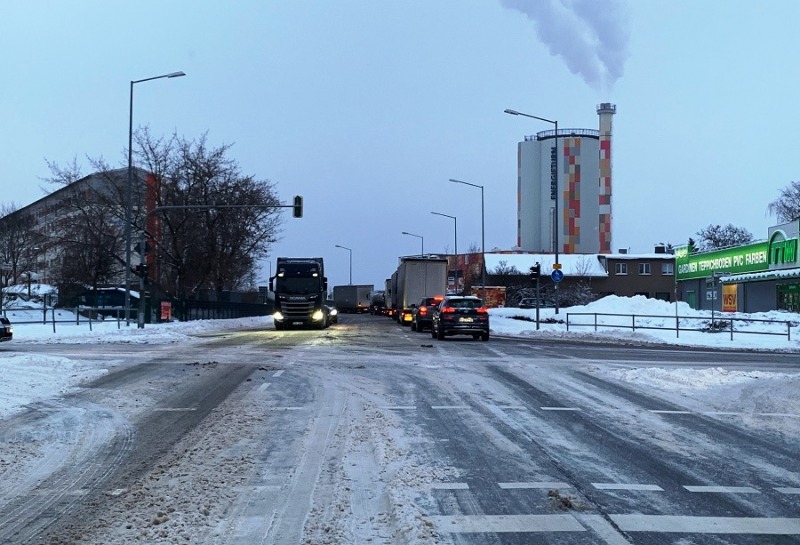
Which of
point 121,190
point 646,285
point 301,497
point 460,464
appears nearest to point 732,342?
point 460,464

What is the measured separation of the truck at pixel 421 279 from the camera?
152ft

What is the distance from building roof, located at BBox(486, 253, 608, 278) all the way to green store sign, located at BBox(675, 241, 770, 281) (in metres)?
24.0

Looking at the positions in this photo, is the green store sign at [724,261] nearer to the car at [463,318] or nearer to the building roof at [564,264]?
the car at [463,318]

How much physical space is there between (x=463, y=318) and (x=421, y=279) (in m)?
15.5

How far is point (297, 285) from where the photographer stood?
1645 inches

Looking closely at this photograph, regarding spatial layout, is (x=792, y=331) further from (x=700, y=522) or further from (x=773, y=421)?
(x=700, y=522)

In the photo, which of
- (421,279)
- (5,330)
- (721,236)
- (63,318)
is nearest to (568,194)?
(721,236)

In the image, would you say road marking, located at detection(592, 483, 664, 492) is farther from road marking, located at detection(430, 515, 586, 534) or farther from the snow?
the snow

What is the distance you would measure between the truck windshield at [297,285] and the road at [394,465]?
2642cm

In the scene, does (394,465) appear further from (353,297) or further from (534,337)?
(353,297)

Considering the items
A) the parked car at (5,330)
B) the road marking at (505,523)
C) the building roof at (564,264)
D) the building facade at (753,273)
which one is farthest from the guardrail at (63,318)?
the building roof at (564,264)

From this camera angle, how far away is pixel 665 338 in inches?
1336

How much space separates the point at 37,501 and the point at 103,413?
15.4 ft

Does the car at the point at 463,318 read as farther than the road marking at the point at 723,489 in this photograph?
Yes
